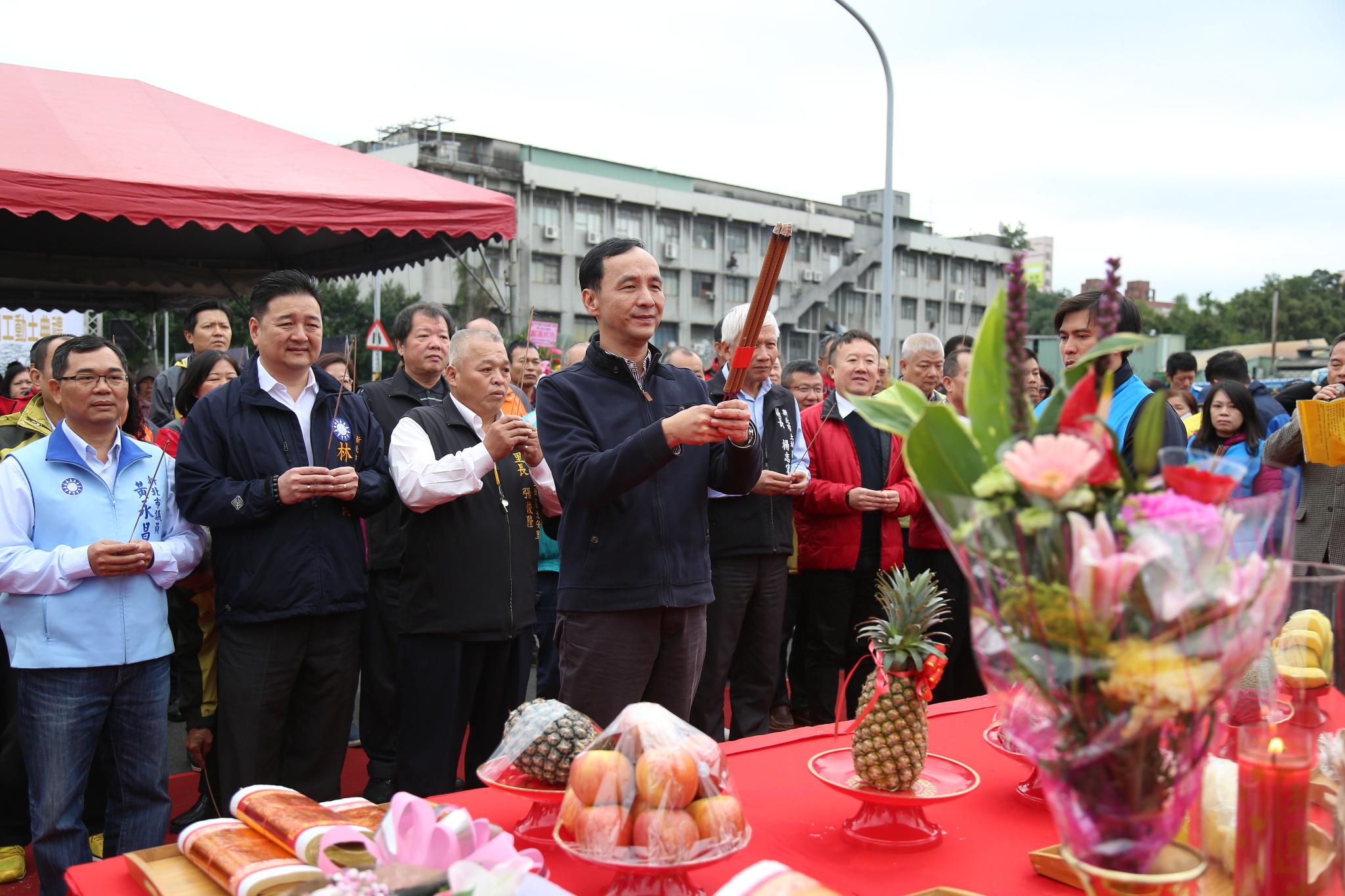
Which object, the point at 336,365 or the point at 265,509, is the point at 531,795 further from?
the point at 336,365

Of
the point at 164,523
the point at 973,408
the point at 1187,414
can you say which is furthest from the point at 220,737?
the point at 1187,414

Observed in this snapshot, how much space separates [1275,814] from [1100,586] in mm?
526

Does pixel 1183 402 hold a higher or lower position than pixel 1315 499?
higher

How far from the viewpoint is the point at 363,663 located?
3.93 metres

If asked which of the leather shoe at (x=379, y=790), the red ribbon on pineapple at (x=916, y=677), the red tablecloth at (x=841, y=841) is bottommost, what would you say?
the leather shoe at (x=379, y=790)

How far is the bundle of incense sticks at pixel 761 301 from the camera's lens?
5.85ft

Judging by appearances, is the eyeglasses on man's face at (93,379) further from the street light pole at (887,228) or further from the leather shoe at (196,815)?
the street light pole at (887,228)

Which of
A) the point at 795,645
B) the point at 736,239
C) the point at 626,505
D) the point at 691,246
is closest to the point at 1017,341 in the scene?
the point at 626,505

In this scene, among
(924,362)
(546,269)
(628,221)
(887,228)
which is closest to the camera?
(924,362)

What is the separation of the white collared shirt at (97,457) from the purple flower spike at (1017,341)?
266 cm

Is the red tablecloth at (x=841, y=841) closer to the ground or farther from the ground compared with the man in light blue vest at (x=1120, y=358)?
closer to the ground

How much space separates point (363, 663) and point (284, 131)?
3.29m

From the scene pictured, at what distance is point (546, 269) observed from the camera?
121 feet

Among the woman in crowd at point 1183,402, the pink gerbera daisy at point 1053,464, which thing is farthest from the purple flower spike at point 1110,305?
the woman in crowd at point 1183,402
